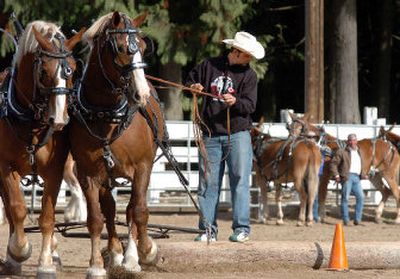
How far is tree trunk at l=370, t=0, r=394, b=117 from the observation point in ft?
91.0

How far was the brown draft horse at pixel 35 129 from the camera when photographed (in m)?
9.52

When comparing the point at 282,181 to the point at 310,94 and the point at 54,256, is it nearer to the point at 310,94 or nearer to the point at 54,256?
the point at 310,94

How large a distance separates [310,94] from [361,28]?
911 cm

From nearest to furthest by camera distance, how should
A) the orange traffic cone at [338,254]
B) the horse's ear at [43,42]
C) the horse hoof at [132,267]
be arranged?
1. the horse's ear at [43,42]
2. the horse hoof at [132,267]
3. the orange traffic cone at [338,254]

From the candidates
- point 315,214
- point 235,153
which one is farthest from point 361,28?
point 235,153

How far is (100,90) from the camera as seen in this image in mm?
9852

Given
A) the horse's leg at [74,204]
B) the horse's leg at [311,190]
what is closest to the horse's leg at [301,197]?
the horse's leg at [311,190]

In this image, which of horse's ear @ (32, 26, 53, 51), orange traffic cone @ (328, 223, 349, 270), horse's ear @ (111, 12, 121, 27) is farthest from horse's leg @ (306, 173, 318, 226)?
horse's ear @ (32, 26, 53, 51)

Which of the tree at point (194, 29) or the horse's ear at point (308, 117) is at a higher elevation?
the tree at point (194, 29)

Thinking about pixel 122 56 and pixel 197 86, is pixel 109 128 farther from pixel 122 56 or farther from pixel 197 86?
pixel 197 86

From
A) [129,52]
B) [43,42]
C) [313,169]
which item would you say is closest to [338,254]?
[129,52]

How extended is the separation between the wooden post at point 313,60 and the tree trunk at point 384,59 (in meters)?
6.19

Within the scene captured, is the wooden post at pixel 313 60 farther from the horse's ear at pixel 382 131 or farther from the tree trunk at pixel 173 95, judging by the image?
the tree trunk at pixel 173 95

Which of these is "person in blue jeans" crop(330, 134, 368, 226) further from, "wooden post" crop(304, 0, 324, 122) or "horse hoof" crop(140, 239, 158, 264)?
"horse hoof" crop(140, 239, 158, 264)
